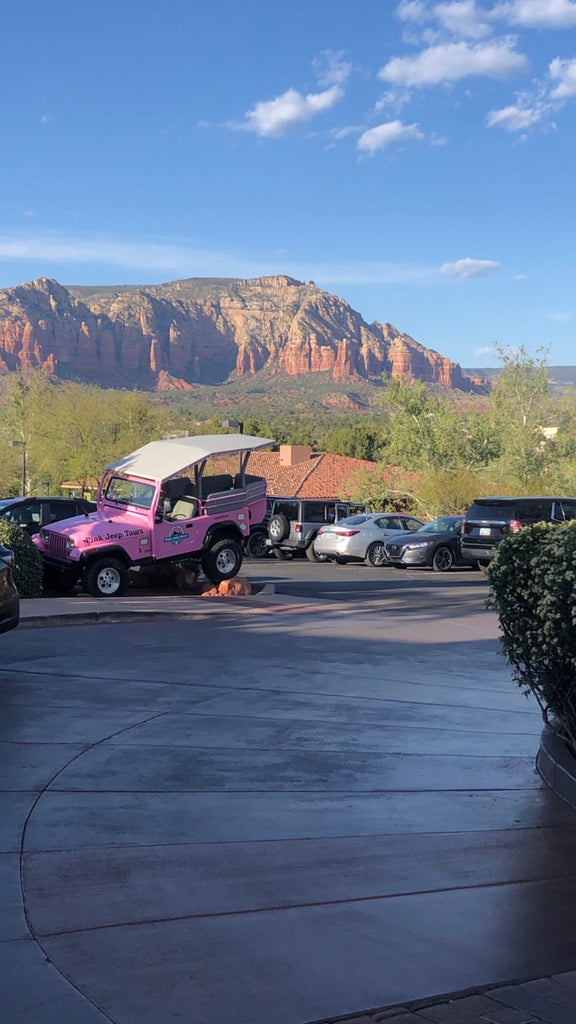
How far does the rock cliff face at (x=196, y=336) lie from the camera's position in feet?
519

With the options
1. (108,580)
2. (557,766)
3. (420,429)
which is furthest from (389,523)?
(557,766)

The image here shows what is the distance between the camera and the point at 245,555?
3180cm

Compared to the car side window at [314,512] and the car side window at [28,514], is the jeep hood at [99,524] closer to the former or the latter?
the car side window at [28,514]

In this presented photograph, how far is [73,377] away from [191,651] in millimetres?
141642

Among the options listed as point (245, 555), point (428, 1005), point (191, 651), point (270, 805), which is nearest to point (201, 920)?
point (428, 1005)

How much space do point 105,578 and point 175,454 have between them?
272 centimetres

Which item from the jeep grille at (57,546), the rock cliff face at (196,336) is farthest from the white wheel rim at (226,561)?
the rock cliff face at (196,336)

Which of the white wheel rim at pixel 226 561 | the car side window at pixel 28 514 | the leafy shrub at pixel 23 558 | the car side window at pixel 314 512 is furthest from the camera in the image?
the car side window at pixel 314 512

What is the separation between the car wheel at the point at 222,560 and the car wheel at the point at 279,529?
11.5 m

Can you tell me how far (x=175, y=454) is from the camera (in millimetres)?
18984

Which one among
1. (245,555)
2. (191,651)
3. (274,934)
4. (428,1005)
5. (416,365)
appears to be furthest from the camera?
(416,365)

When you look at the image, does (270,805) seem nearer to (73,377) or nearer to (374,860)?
(374,860)

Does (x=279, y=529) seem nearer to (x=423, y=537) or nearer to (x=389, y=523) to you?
(x=389, y=523)

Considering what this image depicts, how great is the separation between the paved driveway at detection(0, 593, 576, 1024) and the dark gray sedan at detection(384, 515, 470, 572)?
16.7 metres
